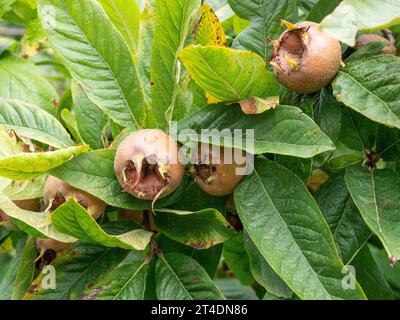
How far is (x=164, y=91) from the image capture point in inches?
59.9

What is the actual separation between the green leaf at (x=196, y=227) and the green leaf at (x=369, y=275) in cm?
53

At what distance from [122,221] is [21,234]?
534 millimetres

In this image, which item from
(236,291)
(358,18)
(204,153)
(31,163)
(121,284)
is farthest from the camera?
(236,291)

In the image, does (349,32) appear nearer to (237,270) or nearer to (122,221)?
(122,221)

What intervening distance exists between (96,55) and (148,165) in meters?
0.38

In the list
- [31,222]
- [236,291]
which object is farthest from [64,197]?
[236,291]

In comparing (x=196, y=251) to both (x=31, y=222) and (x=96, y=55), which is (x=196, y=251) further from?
(x=96, y=55)

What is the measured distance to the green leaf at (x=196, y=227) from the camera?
143 cm

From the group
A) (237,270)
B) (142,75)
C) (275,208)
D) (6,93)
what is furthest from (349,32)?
(6,93)

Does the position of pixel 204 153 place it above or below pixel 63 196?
above

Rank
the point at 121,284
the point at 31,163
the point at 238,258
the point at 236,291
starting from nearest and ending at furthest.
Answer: the point at 31,163
the point at 121,284
the point at 238,258
the point at 236,291

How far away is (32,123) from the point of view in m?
1.54

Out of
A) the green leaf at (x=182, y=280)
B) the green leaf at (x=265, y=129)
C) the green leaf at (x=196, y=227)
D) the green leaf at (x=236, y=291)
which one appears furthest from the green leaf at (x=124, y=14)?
the green leaf at (x=236, y=291)
